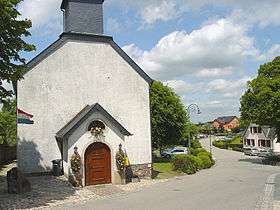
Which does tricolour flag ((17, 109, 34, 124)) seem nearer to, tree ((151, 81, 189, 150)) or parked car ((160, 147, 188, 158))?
tree ((151, 81, 189, 150))

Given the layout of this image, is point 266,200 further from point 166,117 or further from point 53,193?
point 166,117

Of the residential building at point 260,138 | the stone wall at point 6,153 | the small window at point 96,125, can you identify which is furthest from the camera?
the residential building at point 260,138

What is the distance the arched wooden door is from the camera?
22.8m

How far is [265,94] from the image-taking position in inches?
1596

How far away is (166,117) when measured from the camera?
45.8 metres

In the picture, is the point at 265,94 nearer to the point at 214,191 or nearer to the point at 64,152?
the point at 214,191

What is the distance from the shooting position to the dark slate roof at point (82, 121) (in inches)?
878

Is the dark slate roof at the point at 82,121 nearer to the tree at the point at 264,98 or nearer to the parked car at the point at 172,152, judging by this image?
the tree at the point at 264,98

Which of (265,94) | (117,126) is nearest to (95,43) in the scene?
(117,126)

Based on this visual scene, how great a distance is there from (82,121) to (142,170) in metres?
6.15

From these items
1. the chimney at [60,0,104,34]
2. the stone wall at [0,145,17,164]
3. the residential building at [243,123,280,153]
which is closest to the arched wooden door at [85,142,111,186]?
the chimney at [60,0,104,34]

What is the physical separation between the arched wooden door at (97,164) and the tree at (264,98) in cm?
2277

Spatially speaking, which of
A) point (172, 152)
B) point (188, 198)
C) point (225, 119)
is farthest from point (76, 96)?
point (225, 119)

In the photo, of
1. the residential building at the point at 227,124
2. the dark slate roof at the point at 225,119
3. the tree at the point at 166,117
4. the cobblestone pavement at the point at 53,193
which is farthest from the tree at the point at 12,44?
the dark slate roof at the point at 225,119
